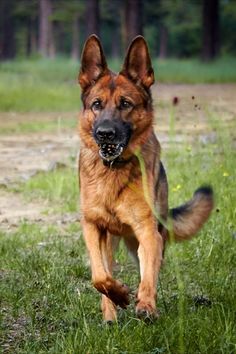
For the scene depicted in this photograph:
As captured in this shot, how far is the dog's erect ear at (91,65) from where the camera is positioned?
5430 millimetres

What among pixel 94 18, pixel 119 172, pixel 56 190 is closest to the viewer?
pixel 119 172

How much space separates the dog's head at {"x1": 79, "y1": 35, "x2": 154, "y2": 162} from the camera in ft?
16.8

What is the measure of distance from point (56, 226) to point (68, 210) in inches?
24.5

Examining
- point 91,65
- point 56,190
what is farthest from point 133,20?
point 91,65

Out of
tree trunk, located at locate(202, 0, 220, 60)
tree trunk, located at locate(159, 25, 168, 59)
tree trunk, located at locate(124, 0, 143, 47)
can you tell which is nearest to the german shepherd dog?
tree trunk, located at locate(124, 0, 143, 47)

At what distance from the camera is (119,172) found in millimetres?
5242

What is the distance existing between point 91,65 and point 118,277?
1.66m

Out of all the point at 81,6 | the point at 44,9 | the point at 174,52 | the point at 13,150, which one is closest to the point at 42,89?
the point at 13,150

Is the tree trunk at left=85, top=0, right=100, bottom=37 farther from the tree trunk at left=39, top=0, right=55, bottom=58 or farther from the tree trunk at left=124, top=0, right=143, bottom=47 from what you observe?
the tree trunk at left=39, top=0, right=55, bottom=58

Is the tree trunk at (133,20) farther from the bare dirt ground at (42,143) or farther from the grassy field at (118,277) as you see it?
the grassy field at (118,277)

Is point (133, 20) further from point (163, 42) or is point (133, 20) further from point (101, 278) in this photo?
point (163, 42)

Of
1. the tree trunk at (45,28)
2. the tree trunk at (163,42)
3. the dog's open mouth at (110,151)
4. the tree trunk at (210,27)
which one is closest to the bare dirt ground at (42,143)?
the dog's open mouth at (110,151)

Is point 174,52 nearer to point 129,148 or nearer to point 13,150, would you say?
point 13,150

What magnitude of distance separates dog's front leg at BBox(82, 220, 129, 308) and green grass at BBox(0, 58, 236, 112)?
1671 centimetres
